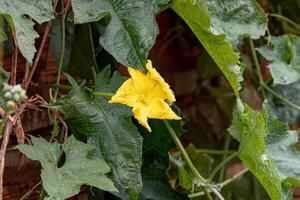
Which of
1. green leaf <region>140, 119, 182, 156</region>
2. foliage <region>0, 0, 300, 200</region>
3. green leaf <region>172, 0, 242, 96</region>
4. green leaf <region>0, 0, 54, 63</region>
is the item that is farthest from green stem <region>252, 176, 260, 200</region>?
green leaf <region>0, 0, 54, 63</region>

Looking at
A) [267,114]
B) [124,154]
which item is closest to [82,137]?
[124,154]

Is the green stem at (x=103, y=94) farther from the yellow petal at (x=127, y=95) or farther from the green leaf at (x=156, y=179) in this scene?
the green leaf at (x=156, y=179)

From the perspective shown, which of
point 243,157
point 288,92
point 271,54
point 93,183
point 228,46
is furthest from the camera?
point 288,92

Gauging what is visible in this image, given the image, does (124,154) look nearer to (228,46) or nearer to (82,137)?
(82,137)

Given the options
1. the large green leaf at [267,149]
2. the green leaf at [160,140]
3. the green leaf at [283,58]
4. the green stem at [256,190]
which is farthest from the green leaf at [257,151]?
the green stem at [256,190]

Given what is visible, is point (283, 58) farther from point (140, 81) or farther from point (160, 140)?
point (140, 81)

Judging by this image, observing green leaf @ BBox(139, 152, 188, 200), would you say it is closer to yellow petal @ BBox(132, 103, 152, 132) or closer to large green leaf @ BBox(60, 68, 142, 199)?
Answer: large green leaf @ BBox(60, 68, 142, 199)

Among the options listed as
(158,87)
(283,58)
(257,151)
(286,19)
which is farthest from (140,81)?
(286,19)
